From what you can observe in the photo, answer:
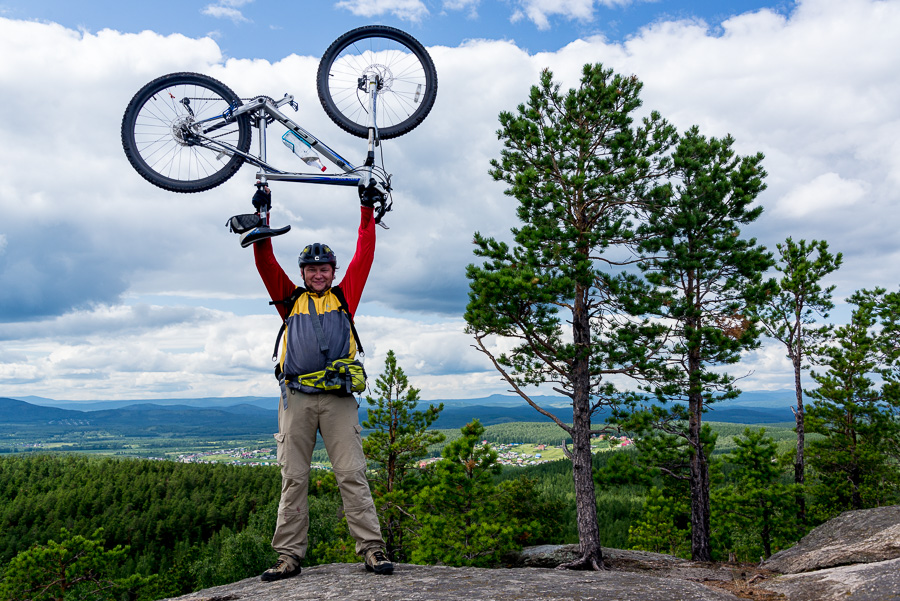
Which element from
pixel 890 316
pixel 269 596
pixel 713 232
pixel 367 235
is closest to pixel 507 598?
pixel 269 596

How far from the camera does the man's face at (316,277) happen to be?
591cm

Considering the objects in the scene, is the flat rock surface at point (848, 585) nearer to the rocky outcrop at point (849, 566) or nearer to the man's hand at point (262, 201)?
the rocky outcrop at point (849, 566)

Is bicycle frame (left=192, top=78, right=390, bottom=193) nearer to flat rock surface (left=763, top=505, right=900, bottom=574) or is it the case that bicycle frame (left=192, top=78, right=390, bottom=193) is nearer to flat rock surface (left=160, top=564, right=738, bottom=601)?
flat rock surface (left=160, top=564, right=738, bottom=601)

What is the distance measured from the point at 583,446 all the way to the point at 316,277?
11.8m

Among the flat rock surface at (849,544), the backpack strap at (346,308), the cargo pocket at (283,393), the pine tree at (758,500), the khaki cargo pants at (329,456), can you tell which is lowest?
the pine tree at (758,500)

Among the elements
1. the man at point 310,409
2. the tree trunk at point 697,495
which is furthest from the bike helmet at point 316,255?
the tree trunk at point 697,495

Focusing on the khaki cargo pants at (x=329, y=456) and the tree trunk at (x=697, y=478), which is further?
the tree trunk at (x=697, y=478)

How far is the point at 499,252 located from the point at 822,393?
991 inches

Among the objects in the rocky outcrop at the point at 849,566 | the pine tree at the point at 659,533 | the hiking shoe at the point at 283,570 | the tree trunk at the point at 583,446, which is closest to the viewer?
the rocky outcrop at the point at 849,566

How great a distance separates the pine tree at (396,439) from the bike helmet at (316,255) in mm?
17333

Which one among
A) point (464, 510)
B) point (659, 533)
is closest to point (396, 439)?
point (464, 510)

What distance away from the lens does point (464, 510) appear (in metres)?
19.3

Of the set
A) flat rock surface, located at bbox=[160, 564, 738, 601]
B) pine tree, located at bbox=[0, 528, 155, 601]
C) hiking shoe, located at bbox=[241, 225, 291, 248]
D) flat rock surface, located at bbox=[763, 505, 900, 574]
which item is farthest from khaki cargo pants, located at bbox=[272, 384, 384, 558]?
pine tree, located at bbox=[0, 528, 155, 601]

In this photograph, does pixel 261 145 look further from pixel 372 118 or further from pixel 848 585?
pixel 848 585
